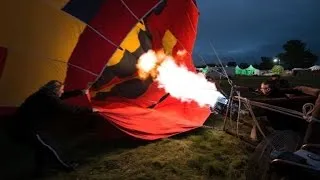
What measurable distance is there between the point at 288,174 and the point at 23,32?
5.01 m

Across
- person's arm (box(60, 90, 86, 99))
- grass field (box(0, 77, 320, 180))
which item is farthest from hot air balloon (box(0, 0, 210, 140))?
grass field (box(0, 77, 320, 180))

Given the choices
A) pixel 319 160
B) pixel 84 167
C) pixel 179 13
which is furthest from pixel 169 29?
pixel 319 160

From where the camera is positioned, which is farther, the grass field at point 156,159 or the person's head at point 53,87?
the person's head at point 53,87

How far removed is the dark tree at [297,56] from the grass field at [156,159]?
244ft

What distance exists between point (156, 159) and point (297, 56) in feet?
253

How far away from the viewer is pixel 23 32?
6.51m

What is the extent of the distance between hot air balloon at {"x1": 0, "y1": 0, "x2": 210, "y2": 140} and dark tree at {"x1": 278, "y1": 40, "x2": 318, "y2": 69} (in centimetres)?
7320

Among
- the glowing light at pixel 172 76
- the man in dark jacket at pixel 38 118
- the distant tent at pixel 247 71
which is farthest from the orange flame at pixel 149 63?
the distant tent at pixel 247 71

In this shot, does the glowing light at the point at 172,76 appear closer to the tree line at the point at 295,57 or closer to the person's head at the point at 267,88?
the person's head at the point at 267,88

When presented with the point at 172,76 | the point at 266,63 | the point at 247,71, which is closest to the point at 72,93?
the point at 172,76

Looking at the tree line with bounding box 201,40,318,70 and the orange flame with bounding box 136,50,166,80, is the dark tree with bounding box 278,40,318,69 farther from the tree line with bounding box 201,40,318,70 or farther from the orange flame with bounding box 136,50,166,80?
the orange flame with bounding box 136,50,166,80

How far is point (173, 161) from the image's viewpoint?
596 centimetres

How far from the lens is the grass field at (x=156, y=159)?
5414 millimetres

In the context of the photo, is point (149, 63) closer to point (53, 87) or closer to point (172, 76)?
point (172, 76)
